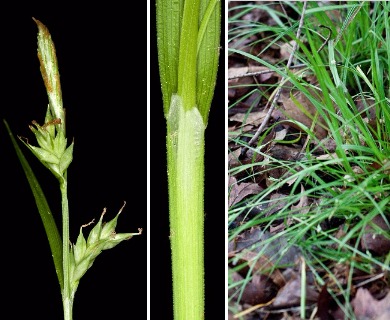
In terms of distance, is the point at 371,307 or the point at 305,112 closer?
the point at 371,307

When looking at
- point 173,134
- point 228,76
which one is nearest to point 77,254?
point 173,134

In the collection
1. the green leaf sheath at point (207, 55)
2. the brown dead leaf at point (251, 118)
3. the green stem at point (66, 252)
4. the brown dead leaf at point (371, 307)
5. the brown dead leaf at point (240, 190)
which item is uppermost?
the green leaf sheath at point (207, 55)

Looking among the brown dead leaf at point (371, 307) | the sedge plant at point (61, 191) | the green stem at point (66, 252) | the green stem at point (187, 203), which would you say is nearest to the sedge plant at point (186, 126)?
the green stem at point (187, 203)

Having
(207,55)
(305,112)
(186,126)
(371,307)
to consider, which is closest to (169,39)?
(207,55)

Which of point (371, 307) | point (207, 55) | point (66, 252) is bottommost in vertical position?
point (371, 307)

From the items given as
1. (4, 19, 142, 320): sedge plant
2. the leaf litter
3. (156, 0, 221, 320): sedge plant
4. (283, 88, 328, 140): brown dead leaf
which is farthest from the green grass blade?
(283, 88, 328, 140): brown dead leaf

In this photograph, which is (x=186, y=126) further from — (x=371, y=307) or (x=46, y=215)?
(x=371, y=307)

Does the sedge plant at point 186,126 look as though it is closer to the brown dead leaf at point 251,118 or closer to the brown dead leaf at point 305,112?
the brown dead leaf at point 251,118
